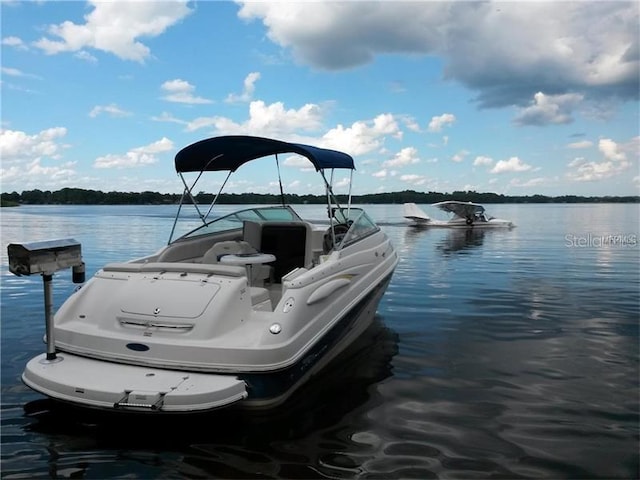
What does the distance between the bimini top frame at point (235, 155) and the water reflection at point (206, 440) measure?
238cm

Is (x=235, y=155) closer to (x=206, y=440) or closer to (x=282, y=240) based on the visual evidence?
(x=282, y=240)

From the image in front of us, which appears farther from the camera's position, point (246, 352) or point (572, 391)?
point (572, 391)

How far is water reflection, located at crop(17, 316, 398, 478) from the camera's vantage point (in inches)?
131

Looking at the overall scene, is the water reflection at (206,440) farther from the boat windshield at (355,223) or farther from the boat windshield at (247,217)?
the boat windshield at (247,217)

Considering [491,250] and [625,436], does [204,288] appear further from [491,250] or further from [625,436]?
[491,250]

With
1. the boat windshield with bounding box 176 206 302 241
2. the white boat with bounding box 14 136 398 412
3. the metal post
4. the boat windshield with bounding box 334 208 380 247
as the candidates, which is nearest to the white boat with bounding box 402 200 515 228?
the boat windshield with bounding box 334 208 380 247

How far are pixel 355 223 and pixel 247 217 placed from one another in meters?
1.69

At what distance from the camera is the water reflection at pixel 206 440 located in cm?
334

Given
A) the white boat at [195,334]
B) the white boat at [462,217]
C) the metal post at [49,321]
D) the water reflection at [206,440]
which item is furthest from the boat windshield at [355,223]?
the white boat at [462,217]

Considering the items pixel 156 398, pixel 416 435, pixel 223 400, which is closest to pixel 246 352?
pixel 223 400

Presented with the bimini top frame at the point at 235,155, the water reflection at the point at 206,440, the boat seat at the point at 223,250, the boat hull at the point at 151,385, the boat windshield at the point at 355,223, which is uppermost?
the bimini top frame at the point at 235,155

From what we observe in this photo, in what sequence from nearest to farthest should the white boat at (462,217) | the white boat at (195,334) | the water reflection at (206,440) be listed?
the water reflection at (206,440), the white boat at (195,334), the white boat at (462,217)

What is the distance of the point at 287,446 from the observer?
366cm

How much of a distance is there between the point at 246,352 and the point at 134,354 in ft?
3.04
